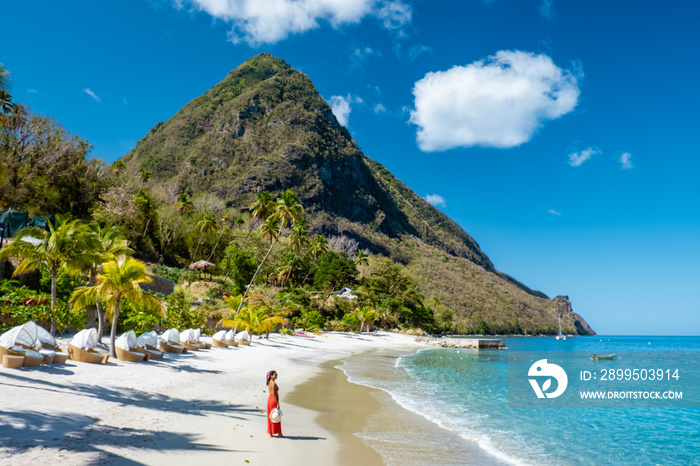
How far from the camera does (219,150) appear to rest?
456 ft

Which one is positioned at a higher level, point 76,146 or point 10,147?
point 76,146

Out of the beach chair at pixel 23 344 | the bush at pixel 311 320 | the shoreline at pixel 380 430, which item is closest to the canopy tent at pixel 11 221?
the beach chair at pixel 23 344

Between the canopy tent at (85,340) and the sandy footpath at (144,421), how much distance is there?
3.00 feet

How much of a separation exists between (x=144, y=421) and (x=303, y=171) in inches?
5279

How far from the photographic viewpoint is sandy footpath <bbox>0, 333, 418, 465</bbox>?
6.30 metres

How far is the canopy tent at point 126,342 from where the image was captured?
600 inches

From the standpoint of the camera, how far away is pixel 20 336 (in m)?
11.7

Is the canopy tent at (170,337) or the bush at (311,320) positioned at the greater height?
the canopy tent at (170,337)

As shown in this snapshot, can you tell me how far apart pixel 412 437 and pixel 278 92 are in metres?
171

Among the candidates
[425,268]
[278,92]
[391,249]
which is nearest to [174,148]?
[278,92]

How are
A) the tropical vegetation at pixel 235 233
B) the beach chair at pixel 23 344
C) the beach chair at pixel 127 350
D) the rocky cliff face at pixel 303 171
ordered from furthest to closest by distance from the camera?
1. the rocky cliff face at pixel 303 171
2. the tropical vegetation at pixel 235 233
3. the beach chair at pixel 127 350
4. the beach chair at pixel 23 344

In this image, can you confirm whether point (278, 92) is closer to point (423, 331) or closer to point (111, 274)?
point (423, 331)

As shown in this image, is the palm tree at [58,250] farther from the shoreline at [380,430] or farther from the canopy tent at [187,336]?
the shoreline at [380,430]

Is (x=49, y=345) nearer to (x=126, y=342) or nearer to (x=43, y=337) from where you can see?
(x=43, y=337)
